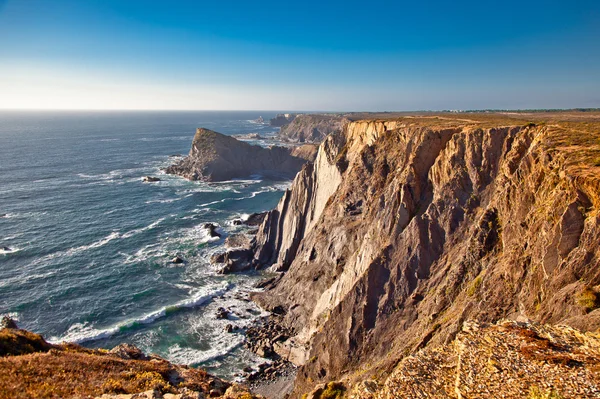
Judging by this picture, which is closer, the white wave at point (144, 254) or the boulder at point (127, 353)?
the boulder at point (127, 353)

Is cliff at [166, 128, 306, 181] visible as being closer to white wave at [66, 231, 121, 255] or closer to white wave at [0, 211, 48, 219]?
white wave at [0, 211, 48, 219]

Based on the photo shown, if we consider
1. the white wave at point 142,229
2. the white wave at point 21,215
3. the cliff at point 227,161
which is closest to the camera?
the white wave at point 142,229

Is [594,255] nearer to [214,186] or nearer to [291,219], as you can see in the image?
[291,219]

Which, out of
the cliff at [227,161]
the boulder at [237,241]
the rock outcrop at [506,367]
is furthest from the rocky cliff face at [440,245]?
the cliff at [227,161]

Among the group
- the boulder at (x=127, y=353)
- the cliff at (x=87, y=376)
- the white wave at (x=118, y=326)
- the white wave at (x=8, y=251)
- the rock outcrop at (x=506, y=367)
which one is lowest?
the white wave at (x=118, y=326)

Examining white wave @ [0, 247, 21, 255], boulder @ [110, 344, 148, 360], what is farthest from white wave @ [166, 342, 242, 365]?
white wave @ [0, 247, 21, 255]

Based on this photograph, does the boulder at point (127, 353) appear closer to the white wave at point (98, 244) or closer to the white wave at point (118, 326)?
the white wave at point (118, 326)

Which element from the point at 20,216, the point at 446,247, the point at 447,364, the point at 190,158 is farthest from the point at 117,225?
the point at 447,364
